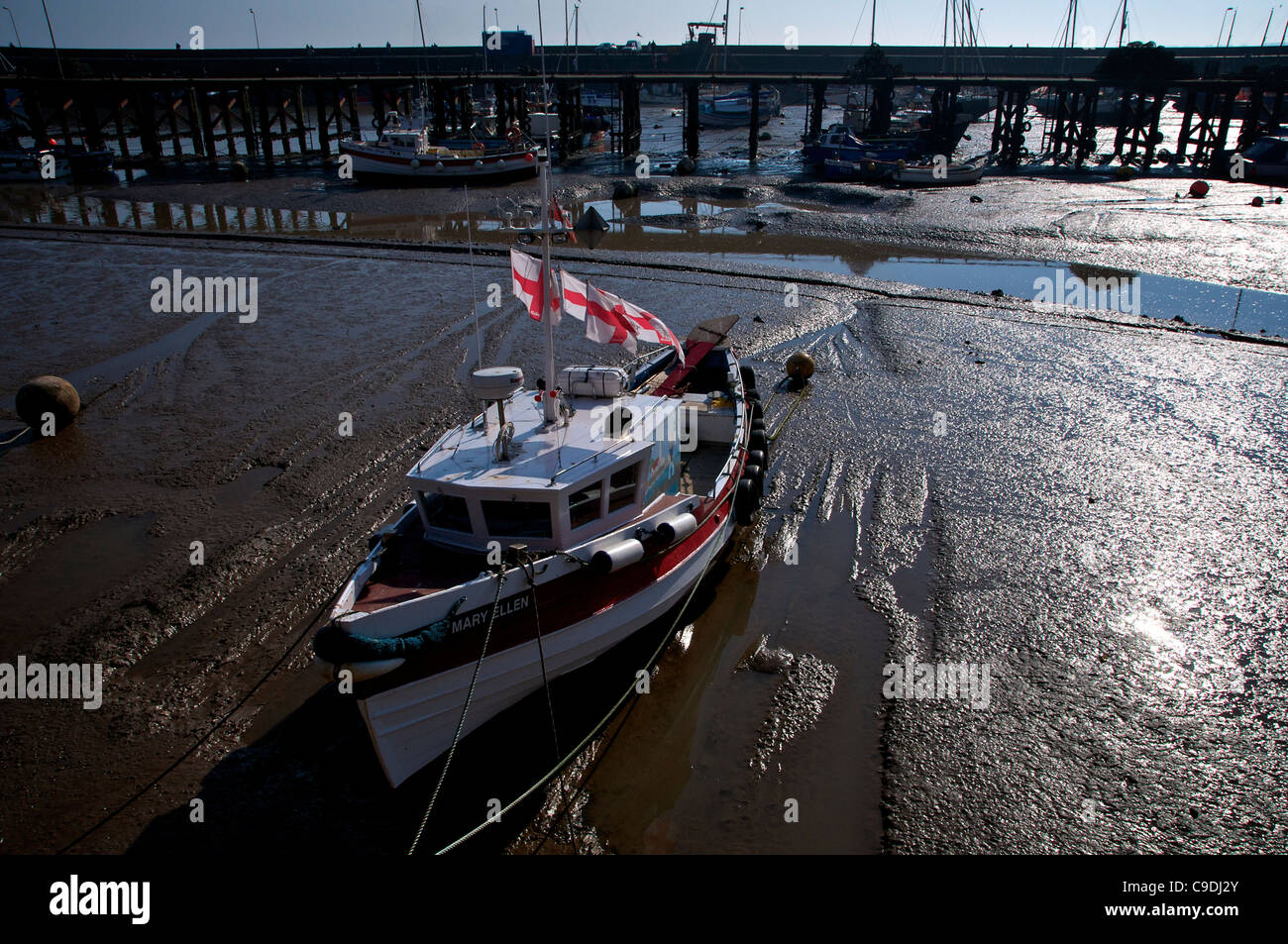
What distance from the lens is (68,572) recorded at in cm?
1012

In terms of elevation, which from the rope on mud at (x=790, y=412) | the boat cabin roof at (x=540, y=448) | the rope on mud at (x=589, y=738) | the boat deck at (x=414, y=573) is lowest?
the rope on mud at (x=589, y=738)

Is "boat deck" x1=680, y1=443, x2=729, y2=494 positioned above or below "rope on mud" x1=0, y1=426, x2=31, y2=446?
above

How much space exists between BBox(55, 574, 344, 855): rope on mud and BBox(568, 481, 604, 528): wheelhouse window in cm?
368

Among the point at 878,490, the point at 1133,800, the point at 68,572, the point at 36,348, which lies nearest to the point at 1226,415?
the point at 878,490

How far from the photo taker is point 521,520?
792cm

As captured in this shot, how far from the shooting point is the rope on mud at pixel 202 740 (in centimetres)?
665

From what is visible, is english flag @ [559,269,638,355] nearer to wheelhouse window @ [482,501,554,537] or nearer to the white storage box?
the white storage box

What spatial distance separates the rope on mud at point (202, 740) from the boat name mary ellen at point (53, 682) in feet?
4.54

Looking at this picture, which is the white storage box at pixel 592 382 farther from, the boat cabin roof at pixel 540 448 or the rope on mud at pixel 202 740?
the rope on mud at pixel 202 740

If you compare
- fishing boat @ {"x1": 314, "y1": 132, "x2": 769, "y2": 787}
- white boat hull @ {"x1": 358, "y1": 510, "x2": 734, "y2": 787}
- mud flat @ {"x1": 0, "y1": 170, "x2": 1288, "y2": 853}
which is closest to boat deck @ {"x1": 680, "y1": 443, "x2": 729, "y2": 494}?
fishing boat @ {"x1": 314, "y1": 132, "x2": 769, "y2": 787}

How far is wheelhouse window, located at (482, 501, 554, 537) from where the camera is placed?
311 inches

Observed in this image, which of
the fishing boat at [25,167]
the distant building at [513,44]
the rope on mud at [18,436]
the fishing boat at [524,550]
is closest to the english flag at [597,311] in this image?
the fishing boat at [524,550]

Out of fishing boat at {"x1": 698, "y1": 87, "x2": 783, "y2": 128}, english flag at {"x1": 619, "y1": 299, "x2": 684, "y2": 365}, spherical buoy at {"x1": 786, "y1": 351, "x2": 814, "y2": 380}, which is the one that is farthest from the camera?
fishing boat at {"x1": 698, "y1": 87, "x2": 783, "y2": 128}

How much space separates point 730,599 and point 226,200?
3725 cm
